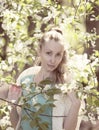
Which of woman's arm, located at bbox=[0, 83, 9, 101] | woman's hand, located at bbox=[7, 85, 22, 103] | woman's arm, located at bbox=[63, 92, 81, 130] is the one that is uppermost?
woman's hand, located at bbox=[7, 85, 22, 103]

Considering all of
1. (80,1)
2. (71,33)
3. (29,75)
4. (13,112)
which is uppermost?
(80,1)

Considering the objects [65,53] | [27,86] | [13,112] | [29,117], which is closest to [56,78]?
[65,53]

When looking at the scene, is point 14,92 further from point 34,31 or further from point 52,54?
point 34,31

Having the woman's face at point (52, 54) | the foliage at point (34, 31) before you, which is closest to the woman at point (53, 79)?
the woman's face at point (52, 54)

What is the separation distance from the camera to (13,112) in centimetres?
310

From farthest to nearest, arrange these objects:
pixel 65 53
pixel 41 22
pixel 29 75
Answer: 1. pixel 41 22
2. pixel 29 75
3. pixel 65 53

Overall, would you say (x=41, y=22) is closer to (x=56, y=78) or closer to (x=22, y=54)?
(x=22, y=54)

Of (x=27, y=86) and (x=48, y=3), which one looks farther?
(x=48, y=3)

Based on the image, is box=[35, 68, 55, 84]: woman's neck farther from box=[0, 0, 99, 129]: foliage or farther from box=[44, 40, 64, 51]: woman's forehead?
box=[0, 0, 99, 129]: foliage

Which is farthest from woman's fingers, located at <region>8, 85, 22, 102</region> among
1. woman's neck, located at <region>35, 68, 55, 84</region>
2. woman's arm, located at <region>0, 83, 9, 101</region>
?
woman's neck, located at <region>35, 68, 55, 84</region>

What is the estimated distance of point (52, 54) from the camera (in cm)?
283

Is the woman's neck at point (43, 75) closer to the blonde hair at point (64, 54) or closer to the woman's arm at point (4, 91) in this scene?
the blonde hair at point (64, 54)

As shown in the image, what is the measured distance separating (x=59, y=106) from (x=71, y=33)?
78 cm

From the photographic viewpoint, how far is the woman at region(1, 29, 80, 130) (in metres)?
2.83
